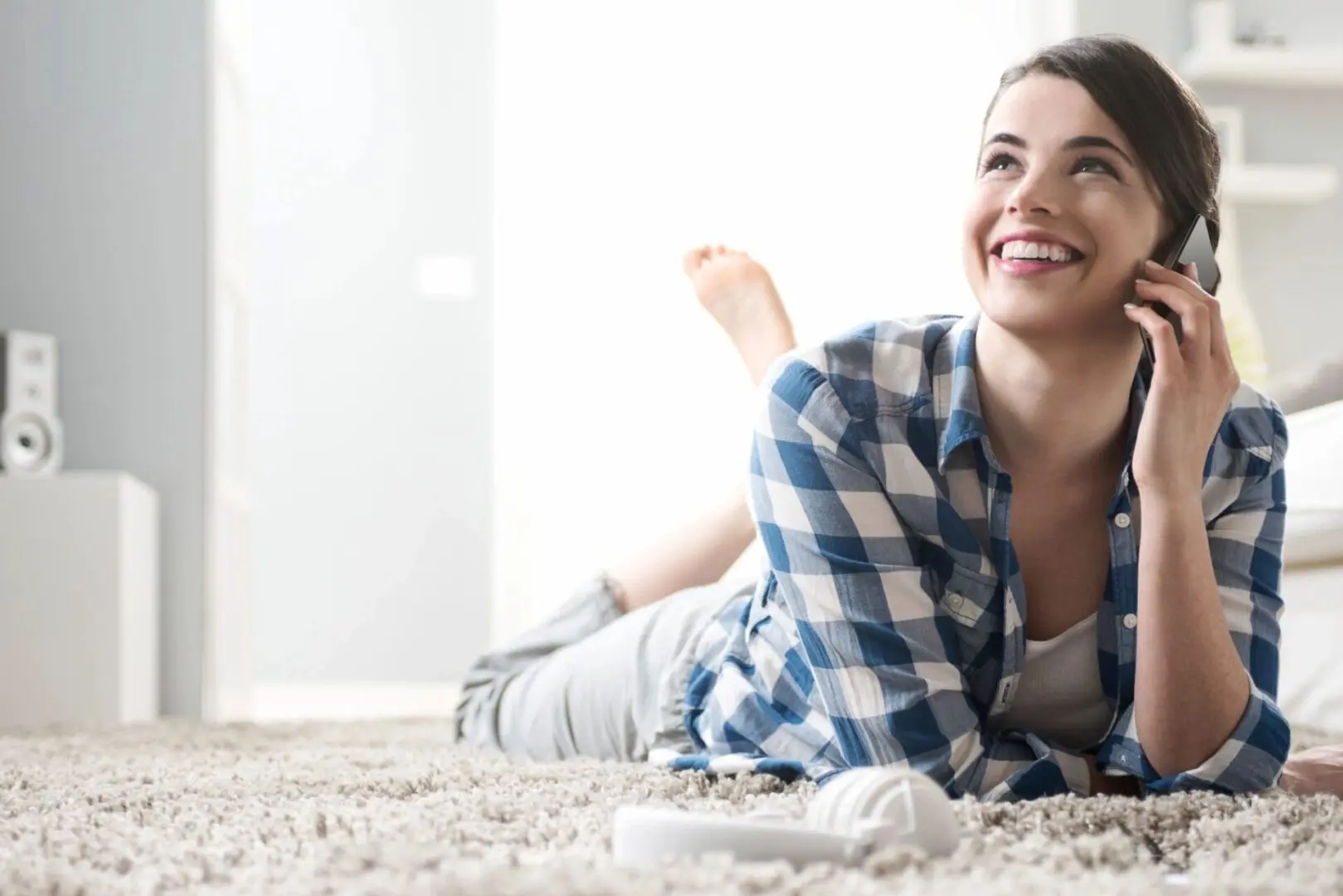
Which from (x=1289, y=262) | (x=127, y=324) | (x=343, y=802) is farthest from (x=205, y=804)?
(x=1289, y=262)

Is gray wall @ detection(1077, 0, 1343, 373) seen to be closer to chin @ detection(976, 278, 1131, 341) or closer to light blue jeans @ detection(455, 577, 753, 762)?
light blue jeans @ detection(455, 577, 753, 762)

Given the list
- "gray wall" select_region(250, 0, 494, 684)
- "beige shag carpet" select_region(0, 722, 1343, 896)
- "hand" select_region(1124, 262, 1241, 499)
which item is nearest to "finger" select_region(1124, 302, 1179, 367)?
"hand" select_region(1124, 262, 1241, 499)

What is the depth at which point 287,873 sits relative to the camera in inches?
27.2

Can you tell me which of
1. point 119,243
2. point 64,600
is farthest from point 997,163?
point 119,243

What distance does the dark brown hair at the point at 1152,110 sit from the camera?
1.06 meters

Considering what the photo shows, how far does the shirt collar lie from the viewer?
109 centimetres

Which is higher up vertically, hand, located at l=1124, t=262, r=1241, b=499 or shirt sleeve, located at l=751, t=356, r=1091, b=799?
hand, located at l=1124, t=262, r=1241, b=499

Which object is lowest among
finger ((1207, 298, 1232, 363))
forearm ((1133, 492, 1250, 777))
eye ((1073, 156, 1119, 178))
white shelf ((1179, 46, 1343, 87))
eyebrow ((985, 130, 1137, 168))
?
forearm ((1133, 492, 1250, 777))

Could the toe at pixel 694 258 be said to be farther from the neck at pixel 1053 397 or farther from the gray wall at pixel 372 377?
the gray wall at pixel 372 377

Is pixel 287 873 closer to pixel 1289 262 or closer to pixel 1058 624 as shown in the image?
pixel 1058 624

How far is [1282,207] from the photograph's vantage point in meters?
2.90

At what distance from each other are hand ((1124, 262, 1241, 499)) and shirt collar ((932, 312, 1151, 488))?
71mm

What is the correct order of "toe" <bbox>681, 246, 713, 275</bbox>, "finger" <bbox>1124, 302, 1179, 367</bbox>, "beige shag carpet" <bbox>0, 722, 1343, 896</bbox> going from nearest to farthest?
"beige shag carpet" <bbox>0, 722, 1343, 896</bbox>, "finger" <bbox>1124, 302, 1179, 367</bbox>, "toe" <bbox>681, 246, 713, 275</bbox>

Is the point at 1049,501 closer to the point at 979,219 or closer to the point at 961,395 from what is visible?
the point at 961,395
